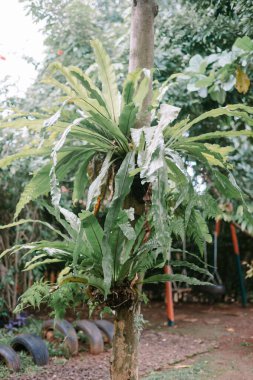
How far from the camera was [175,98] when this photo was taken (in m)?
4.27

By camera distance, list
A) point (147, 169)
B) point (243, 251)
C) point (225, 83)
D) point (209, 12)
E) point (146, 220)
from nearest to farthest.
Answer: point (147, 169), point (146, 220), point (225, 83), point (209, 12), point (243, 251)

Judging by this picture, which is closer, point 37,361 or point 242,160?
point 37,361

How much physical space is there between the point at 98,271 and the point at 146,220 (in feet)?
0.82

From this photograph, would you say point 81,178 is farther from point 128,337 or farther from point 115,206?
point 128,337

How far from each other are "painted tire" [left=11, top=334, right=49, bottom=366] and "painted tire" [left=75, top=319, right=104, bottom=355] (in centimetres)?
48

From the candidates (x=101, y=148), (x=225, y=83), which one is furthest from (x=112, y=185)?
(x=225, y=83)

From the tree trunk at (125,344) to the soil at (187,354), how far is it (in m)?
1.84

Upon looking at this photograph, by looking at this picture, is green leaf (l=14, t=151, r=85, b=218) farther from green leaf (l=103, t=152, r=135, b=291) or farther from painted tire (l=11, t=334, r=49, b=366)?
painted tire (l=11, t=334, r=49, b=366)

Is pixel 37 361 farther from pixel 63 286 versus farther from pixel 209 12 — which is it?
pixel 209 12

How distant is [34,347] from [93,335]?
2.01 ft

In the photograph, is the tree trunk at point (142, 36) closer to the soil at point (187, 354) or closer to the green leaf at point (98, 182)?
the green leaf at point (98, 182)

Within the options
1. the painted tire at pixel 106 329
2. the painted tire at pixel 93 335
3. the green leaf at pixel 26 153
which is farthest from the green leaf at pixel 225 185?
the painted tire at pixel 106 329

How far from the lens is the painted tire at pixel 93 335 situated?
3.99 m

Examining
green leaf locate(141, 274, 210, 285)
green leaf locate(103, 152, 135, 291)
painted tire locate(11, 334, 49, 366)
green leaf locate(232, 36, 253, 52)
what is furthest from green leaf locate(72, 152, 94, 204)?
painted tire locate(11, 334, 49, 366)
